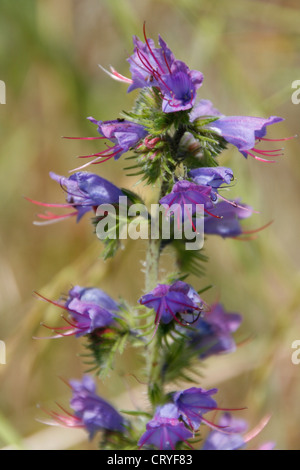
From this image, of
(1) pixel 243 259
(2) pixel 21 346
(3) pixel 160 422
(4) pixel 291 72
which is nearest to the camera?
(3) pixel 160 422

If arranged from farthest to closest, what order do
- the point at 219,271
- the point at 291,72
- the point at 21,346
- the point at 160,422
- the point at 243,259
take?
1. the point at 219,271
2. the point at 291,72
3. the point at 243,259
4. the point at 21,346
5. the point at 160,422

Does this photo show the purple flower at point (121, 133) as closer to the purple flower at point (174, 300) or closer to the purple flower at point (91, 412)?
the purple flower at point (174, 300)

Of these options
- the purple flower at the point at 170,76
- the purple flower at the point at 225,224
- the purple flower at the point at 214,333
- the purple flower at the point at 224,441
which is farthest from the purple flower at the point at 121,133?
the purple flower at the point at 224,441

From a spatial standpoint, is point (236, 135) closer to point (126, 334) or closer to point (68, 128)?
point (126, 334)

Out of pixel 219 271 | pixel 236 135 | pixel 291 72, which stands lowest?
pixel 219 271

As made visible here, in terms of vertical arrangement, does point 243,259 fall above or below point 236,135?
below

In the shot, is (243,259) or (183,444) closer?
(183,444)

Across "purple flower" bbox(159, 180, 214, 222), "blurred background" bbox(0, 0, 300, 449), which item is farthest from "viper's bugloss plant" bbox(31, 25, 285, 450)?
"blurred background" bbox(0, 0, 300, 449)
